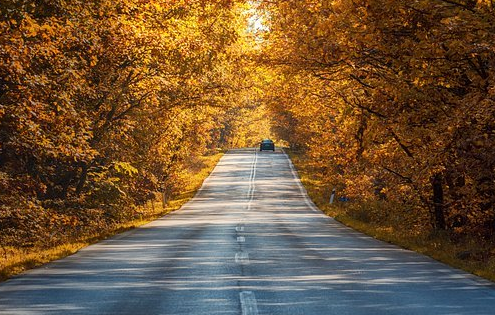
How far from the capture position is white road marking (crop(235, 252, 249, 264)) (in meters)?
15.0

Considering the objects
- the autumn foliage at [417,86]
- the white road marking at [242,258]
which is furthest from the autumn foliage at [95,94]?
the white road marking at [242,258]

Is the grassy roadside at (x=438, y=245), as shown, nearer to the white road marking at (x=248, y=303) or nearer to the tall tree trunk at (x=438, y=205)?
the tall tree trunk at (x=438, y=205)

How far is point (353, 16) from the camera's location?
1602 cm

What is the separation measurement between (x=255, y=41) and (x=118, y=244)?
13618 millimetres

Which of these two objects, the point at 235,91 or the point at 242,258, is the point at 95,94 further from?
the point at 235,91

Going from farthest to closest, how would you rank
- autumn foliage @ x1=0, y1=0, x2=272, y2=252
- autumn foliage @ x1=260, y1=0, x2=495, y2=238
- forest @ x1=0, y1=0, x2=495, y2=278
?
autumn foliage @ x1=0, y1=0, x2=272, y2=252 < forest @ x1=0, y1=0, x2=495, y2=278 < autumn foliage @ x1=260, y1=0, x2=495, y2=238

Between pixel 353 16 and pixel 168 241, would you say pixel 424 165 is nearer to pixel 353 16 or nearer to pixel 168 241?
pixel 353 16

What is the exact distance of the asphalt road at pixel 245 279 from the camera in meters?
9.71

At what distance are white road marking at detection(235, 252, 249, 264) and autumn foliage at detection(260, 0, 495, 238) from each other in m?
4.25

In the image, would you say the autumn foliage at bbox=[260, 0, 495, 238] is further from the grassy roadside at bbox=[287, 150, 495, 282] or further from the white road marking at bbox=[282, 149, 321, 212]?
the white road marking at bbox=[282, 149, 321, 212]

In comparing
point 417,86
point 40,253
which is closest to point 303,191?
point 417,86

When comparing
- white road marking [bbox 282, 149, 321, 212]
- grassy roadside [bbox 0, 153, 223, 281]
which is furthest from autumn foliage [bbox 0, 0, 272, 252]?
white road marking [bbox 282, 149, 321, 212]

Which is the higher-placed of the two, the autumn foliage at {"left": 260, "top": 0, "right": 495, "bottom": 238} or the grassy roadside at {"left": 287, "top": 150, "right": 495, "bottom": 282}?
the autumn foliage at {"left": 260, "top": 0, "right": 495, "bottom": 238}

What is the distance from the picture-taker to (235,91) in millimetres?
31906
